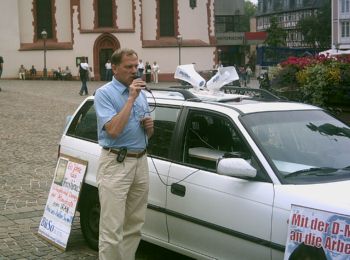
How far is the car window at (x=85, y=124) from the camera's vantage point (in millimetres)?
6317

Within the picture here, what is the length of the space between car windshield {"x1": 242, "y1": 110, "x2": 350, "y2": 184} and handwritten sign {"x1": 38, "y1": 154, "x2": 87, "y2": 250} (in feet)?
6.77

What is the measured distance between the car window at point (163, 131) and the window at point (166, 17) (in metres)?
46.2

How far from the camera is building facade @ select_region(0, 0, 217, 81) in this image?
4841cm

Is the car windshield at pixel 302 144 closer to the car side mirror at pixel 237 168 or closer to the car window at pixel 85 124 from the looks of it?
the car side mirror at pixel 237 168

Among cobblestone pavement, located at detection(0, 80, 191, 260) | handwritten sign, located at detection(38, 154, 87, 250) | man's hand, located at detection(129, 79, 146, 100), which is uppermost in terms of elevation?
man's hand, located at detection(129, 79, 146, 100)

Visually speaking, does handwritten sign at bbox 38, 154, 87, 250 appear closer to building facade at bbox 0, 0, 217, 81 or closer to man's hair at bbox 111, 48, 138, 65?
man's hair at bbox 111, 48, 138, 65

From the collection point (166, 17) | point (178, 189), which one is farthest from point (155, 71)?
point (178, 189)

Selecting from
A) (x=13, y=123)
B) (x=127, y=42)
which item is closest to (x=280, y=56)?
(x=13, y=123)

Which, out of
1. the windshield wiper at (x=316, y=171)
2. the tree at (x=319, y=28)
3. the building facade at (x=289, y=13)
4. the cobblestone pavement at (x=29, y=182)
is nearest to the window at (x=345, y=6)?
the tree at (x=319, y=28)

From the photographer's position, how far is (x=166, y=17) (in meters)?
51.1

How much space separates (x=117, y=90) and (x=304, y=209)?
1760mm

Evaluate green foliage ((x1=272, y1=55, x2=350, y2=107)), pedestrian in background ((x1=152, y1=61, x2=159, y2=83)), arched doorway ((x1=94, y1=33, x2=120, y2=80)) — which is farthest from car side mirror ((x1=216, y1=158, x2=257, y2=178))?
arched doorway ((x1=94, y1=33, x2=120, y2=80))

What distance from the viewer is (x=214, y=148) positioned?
5.33 metres

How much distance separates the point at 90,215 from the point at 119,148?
1.71m
